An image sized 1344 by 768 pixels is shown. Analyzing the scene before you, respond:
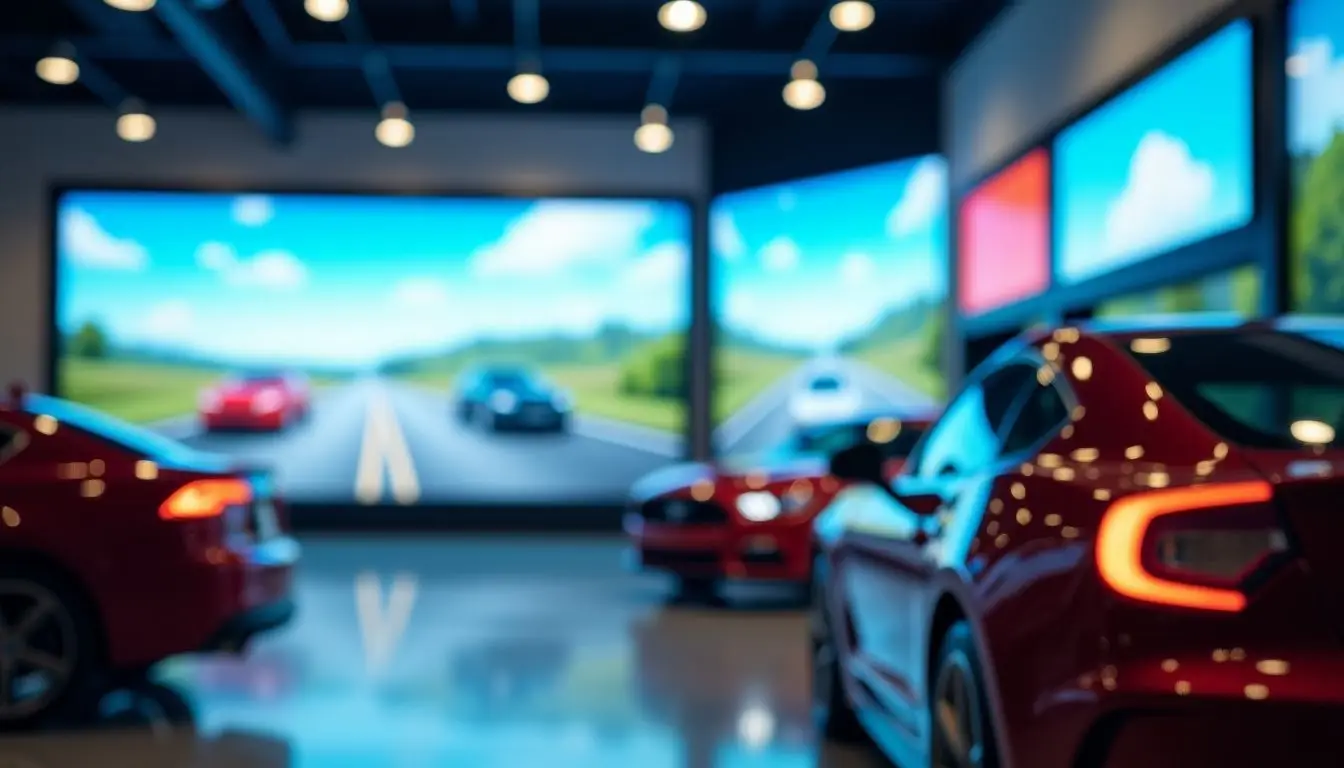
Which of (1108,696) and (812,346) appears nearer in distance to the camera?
(1108,696)

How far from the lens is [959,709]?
12.0 ft

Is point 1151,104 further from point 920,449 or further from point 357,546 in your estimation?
point 357,546

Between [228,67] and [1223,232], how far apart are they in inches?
404

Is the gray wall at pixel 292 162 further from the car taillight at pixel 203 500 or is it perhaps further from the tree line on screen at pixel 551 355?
the car taillight at pixel 203 500

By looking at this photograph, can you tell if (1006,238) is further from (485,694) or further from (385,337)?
(485,694)

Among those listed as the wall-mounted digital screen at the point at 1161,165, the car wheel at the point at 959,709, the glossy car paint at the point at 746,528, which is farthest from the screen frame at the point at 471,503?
the car wheel at the point at 959,709

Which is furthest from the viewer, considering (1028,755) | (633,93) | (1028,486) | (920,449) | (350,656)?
(633,93)

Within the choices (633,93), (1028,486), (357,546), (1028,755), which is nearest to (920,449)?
(1028,486)

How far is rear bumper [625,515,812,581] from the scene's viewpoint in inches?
405

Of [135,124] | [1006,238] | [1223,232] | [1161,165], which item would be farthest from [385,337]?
[1223,232]

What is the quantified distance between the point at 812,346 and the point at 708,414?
5.61 ft

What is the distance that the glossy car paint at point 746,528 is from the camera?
405 inches

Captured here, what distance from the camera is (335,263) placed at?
780 inches

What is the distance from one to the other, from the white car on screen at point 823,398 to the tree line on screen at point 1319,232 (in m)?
10.5
